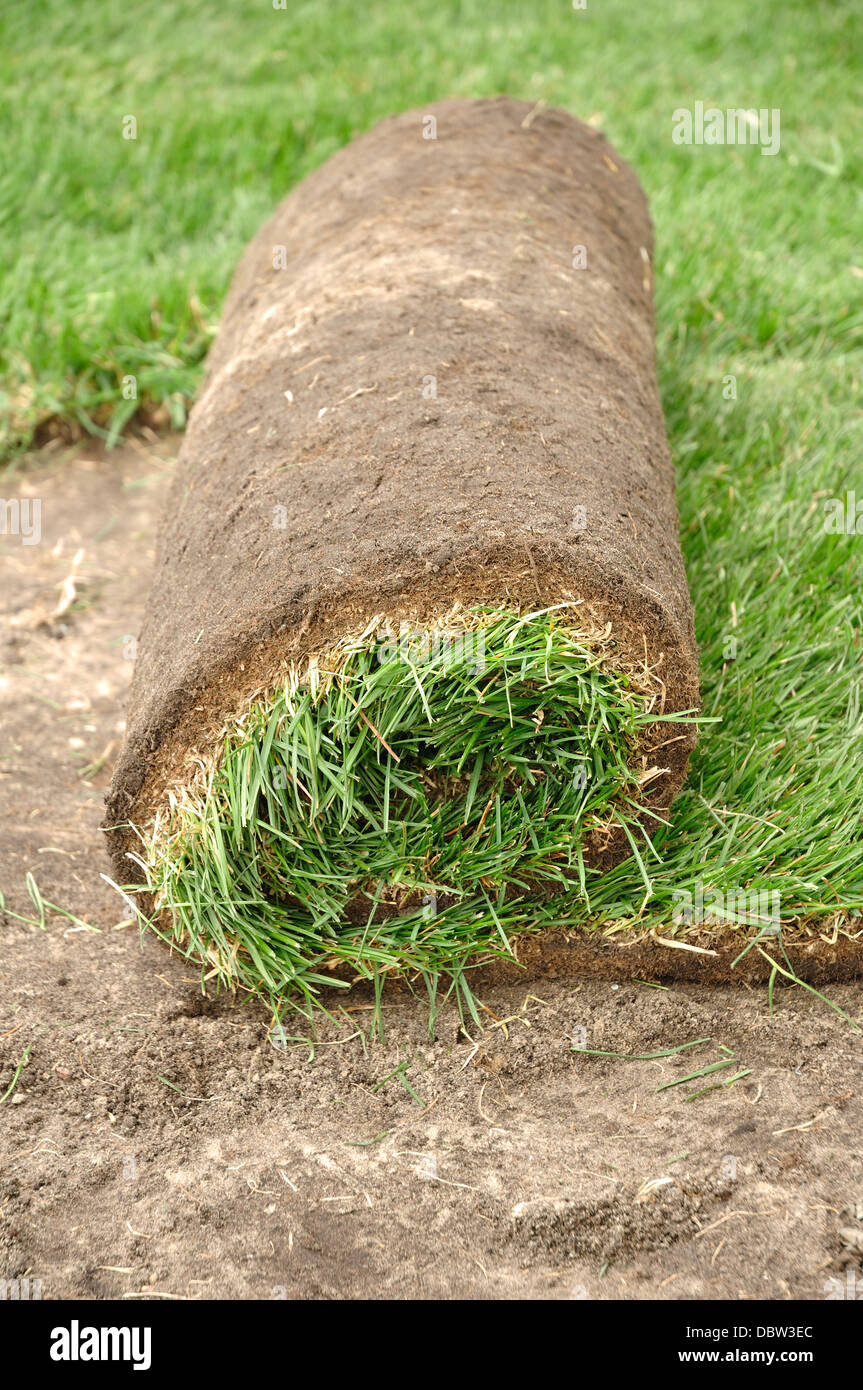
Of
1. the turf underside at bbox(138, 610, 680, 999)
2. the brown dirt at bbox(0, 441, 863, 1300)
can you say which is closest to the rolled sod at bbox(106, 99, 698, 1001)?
the turf underside at bbox(138, 610, 680, 999)

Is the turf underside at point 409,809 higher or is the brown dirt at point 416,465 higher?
the brown dirt at point 416,465

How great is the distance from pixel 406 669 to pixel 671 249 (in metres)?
3.68

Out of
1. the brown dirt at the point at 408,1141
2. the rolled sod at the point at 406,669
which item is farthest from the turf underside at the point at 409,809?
the brown dirt at the point at 408,1141

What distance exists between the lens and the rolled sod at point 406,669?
2.13 m

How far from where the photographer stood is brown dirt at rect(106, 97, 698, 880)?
7.02ft

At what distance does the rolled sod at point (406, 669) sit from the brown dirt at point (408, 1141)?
6.7 inches

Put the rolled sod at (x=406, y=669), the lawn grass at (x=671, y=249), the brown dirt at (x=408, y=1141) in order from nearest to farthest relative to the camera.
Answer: the brown dirt at (x=408, y=1141) < the rolled sod at (x=406, y=669) < the lawn grass at (x=671, y=249)

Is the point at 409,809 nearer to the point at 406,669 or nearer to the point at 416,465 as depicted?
the point at 406,669

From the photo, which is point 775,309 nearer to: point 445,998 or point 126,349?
point 126,349

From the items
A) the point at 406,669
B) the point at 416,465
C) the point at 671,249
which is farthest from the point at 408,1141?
the point at 671,249

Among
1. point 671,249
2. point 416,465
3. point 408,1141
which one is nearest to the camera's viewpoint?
point 408,1141

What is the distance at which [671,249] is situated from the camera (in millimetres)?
5031

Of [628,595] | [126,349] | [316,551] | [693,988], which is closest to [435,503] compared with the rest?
[316,551]

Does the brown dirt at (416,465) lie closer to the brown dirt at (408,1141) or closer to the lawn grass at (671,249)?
the brown dirt at (408,1141)
